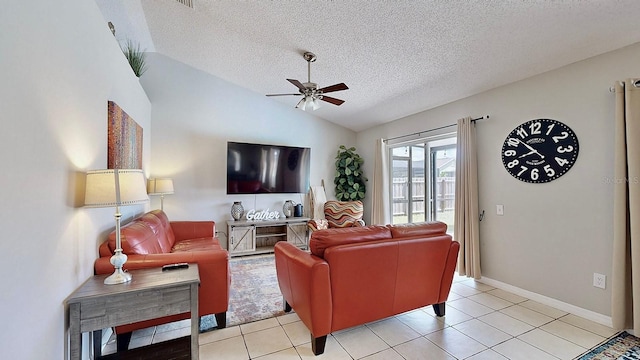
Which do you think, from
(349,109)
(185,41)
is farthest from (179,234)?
(349,109)

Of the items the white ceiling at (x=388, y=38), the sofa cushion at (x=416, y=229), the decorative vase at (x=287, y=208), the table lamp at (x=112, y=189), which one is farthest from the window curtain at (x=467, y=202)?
the table lamp at (x=112, y=189)

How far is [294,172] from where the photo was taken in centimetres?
533

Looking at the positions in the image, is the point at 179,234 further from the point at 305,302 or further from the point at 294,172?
A: the point at 305,302

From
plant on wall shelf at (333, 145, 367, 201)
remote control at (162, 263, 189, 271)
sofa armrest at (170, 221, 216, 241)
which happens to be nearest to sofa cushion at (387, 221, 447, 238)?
remote control at (162, 263, 189, 271)

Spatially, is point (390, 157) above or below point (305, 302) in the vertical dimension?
above

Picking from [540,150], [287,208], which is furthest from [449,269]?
[287,208]

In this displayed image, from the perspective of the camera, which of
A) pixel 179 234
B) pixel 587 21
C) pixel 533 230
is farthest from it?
pixel 179 234

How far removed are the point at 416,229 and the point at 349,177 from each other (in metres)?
3.59

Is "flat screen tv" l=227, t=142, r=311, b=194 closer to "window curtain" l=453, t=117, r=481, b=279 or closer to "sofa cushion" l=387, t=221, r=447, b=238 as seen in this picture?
"window curtain" l=453, t=117, r=481, b=279

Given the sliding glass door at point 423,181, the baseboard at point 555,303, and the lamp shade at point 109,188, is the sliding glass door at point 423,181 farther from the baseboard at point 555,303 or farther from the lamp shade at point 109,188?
the lamp shade at point 109,188

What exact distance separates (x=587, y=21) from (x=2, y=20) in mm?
3784

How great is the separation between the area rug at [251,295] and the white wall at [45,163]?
1.29 metres

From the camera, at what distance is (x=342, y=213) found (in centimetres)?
549

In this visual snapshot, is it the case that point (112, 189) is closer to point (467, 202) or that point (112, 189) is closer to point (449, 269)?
point (449, 269)
